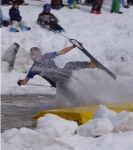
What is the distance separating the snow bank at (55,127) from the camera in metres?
6.15

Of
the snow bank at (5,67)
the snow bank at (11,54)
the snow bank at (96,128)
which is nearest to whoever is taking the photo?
the snow bank at (96,128)

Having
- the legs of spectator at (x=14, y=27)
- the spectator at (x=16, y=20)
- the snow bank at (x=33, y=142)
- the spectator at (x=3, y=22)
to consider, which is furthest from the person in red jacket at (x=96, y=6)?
the snow bank at (x=33, y=142)

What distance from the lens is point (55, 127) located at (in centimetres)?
620

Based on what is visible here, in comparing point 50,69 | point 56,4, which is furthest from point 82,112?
point 56,4

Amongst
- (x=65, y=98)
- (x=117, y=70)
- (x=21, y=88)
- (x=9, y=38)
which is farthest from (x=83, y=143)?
(x=9, y=38)

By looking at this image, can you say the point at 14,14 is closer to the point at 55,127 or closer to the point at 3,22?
the point at 3,22

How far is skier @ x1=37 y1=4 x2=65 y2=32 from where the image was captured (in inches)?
641

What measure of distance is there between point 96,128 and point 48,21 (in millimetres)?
10562

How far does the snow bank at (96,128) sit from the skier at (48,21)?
33.2 ft

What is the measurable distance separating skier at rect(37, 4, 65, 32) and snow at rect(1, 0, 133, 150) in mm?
199

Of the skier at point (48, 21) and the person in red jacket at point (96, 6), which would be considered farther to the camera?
the person in red jacket at point (96, 6)

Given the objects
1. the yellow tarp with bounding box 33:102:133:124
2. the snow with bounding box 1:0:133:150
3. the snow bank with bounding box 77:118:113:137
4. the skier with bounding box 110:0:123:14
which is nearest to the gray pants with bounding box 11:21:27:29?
the snow with bounding box 1:0:133:150

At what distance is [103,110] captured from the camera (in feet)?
22.6

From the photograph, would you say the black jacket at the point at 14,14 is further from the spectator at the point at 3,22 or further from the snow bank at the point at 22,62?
the snow bank at the point at 22,62
